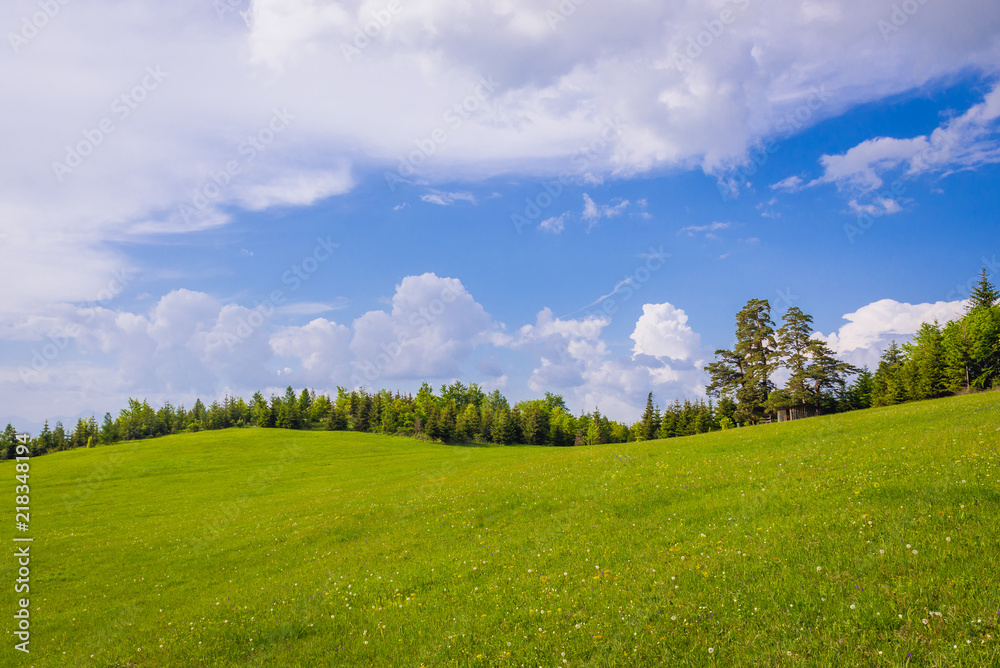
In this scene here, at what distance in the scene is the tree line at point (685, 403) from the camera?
69.1 metres

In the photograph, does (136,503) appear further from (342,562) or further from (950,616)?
(950,616)

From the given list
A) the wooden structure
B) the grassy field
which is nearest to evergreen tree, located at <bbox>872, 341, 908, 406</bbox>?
the wooden structure

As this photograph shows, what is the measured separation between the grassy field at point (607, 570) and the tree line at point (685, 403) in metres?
44.3

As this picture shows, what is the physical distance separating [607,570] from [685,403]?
10741 cm

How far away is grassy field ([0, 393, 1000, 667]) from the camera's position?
336 inches

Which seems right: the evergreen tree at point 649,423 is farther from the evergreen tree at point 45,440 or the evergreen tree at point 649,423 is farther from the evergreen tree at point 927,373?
the evergreen tree at point 45,440

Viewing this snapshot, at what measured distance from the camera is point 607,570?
1268 cm

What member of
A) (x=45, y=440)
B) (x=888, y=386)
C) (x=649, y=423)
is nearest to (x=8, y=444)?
(x=45, y=440)

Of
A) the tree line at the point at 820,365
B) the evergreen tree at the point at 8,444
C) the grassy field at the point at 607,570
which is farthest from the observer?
the evergreen tree at the point at 8,444

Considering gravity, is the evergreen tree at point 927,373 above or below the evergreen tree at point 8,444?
above

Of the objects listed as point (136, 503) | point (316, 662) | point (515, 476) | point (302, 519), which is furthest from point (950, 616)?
point (136, 503)

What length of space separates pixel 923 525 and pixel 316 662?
1453 centimetres

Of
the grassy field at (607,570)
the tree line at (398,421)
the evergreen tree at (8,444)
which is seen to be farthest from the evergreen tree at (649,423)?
the evergreen tree at (8,444)

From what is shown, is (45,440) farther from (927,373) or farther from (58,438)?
(927,373)
